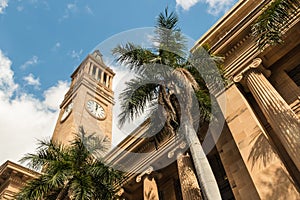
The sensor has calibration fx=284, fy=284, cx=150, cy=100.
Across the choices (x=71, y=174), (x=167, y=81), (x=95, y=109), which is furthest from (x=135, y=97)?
(x=95, y=109)

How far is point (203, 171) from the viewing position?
9.54 metres

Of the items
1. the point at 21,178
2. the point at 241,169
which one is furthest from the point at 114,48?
the point at 21,178

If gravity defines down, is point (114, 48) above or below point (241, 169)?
above

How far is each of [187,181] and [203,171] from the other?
1.32 metres

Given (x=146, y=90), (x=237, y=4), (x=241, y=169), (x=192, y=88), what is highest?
(x=237, y=4)

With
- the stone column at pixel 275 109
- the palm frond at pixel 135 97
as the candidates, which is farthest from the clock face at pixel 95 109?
the stone column at pixel 275 109

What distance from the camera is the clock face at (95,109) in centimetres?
4416

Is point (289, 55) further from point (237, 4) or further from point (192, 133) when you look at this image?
point (192, 133)

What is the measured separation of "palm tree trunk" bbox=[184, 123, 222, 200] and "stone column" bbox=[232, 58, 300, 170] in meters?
3.03

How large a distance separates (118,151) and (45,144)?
6777mm

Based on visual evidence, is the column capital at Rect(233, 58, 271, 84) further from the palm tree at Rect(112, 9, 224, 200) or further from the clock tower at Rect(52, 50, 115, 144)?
the clock tower at Rect(52, 50, 115, 144)

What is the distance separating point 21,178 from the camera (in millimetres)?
22234

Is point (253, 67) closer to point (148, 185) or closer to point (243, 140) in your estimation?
point (243, 140)

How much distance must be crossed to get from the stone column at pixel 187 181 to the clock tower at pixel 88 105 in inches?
950
